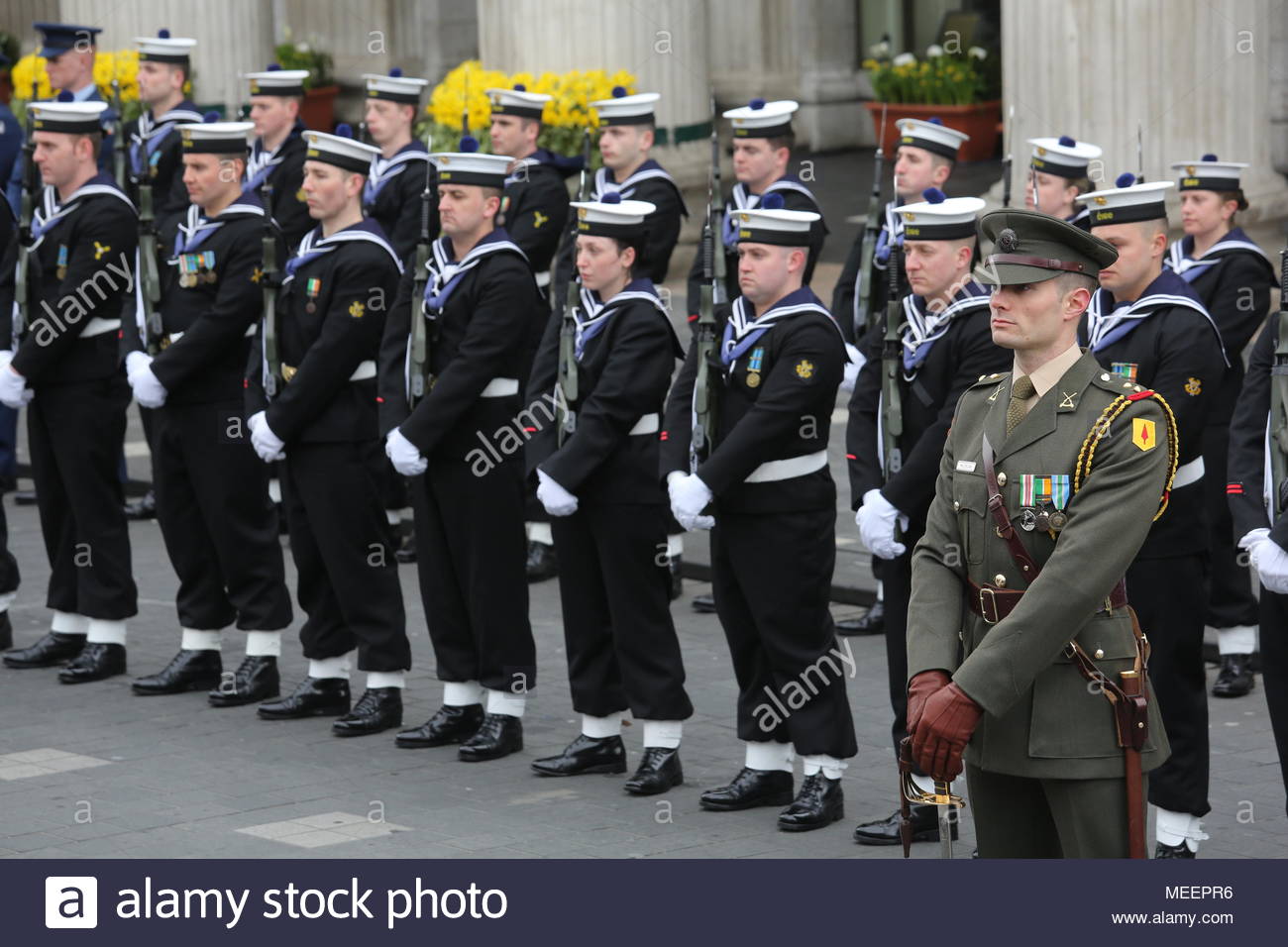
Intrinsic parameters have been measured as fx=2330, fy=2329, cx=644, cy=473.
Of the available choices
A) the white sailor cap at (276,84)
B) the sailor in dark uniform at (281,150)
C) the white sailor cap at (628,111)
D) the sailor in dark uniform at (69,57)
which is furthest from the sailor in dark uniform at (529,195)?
the sailor in dark uniform at (69,57)

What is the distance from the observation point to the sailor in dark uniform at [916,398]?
666 centimetres

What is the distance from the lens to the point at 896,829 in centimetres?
671

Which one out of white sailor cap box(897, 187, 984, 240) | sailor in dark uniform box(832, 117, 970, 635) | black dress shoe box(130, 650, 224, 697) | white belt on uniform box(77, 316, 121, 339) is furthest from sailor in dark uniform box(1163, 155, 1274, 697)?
white belt on uniform box(77, 316, 121, 339)

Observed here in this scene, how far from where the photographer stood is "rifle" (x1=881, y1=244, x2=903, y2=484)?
6.80m

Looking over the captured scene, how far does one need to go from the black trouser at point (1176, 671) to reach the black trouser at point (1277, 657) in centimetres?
54

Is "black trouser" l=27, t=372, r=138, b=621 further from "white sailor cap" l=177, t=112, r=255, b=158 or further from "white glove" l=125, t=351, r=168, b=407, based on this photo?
"white sailor cap" l=177, t=112, r=255, b=158

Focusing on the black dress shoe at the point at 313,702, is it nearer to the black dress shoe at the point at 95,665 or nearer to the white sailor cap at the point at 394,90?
the black dress shoe at the point at 95,665

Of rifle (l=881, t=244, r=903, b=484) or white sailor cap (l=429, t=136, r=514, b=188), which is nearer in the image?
rifle (l=881, t=244, r=903, b=484)

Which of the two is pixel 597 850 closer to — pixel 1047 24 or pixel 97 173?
pixel 97 173

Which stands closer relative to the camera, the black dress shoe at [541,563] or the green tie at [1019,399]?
the green tie at [1019,399]

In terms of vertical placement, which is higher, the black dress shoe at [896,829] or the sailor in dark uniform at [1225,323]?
the sailor in dark uniform at [1225,323]

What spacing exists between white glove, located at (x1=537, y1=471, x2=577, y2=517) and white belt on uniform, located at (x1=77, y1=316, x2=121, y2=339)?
7.76 ft
